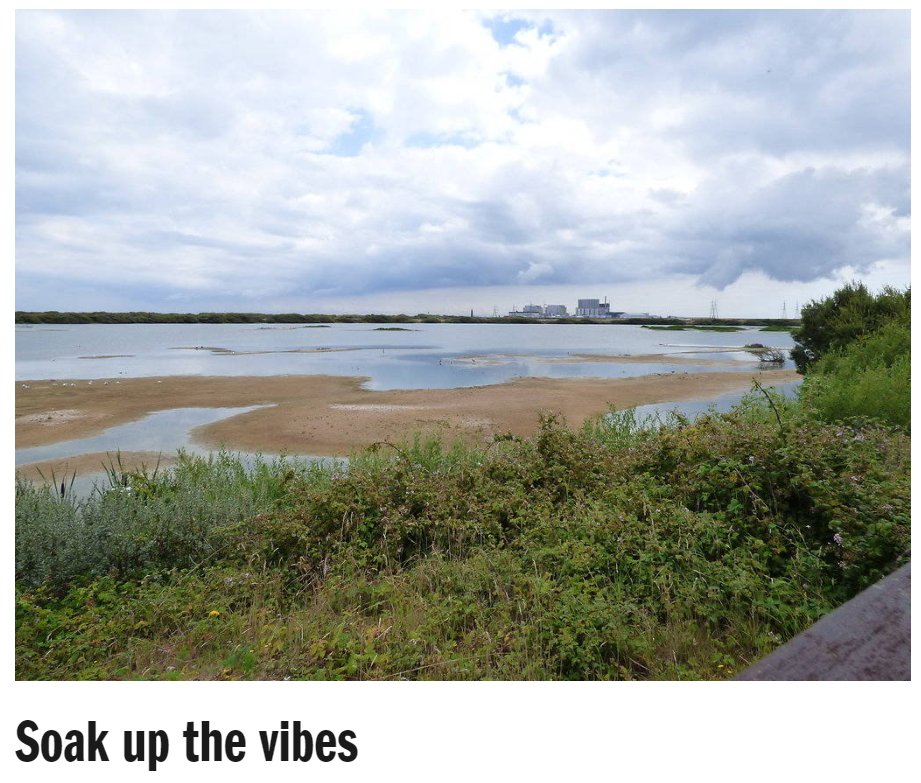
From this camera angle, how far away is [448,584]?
13.6 ft

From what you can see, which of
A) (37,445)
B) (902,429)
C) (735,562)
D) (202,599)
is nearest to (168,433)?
(37,445)

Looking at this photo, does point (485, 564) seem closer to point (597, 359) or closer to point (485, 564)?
point (485, 564)

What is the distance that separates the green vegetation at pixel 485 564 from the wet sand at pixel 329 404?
438cm

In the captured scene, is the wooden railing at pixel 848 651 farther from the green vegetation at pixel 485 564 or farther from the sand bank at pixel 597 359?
the sand bank at pixel 597 359

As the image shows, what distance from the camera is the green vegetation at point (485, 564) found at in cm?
327

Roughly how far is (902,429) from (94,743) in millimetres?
7866

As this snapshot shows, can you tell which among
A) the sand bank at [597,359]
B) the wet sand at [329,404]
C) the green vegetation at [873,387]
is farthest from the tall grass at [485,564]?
the sand bank at [597,359]

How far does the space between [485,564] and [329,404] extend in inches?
463

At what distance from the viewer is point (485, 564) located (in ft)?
14.2

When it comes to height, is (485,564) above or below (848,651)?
below

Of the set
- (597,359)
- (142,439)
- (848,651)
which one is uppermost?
(597,359)

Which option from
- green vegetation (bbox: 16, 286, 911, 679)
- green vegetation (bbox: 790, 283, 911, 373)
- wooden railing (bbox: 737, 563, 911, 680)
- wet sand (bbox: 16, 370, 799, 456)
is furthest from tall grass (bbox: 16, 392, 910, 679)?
green vegetation (bbox: 790, 283, 911, 373)

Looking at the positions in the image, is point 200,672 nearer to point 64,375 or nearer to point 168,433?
point 168,433

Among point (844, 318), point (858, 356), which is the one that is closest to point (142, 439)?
point (858, 356)
